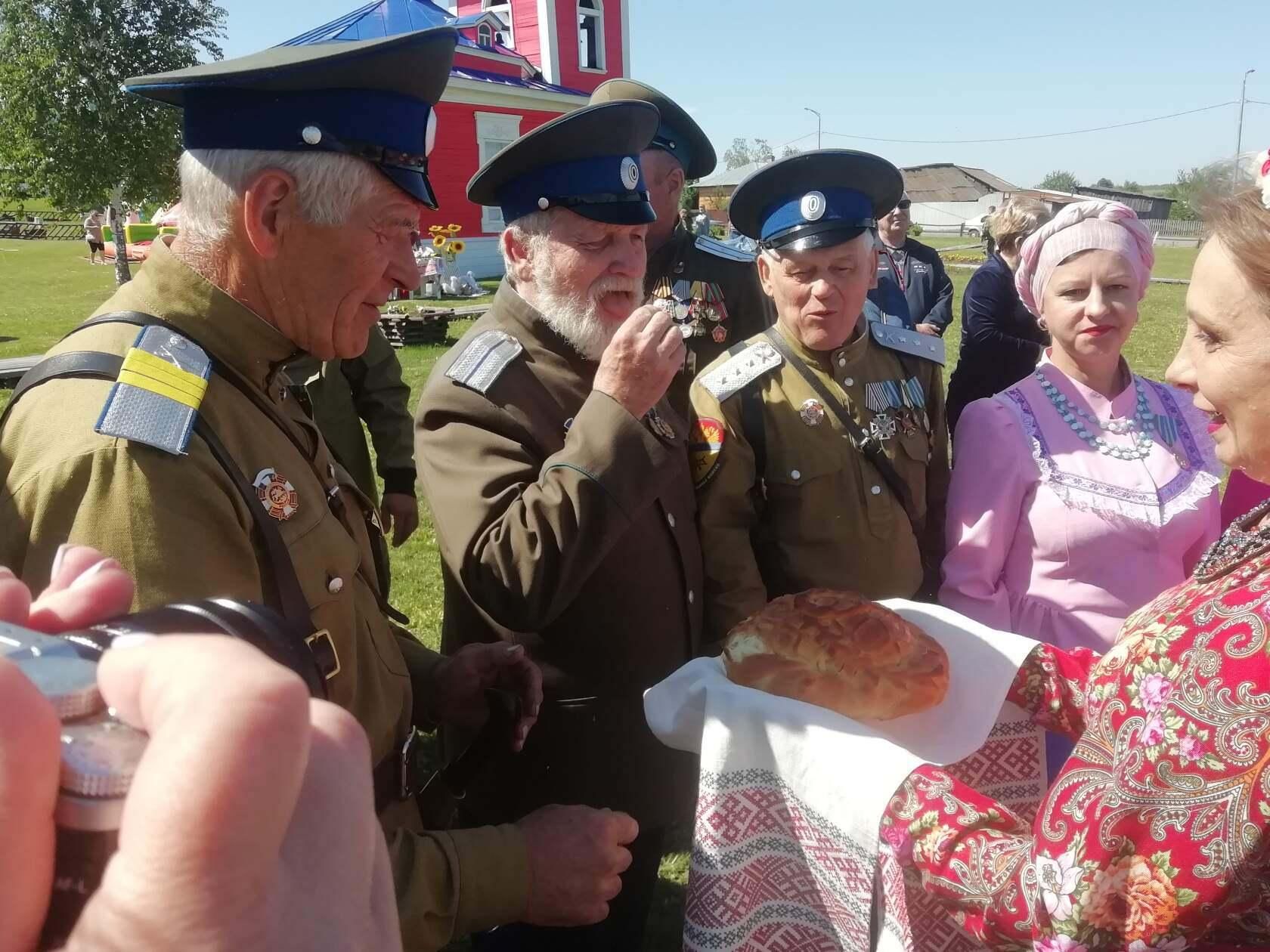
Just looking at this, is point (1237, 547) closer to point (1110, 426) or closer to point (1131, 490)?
point (1131, 490)

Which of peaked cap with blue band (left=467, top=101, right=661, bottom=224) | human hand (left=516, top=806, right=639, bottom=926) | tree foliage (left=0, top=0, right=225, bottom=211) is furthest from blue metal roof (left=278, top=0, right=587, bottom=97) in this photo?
tree foliage (left=0, top=0, right=225, bottom=211)

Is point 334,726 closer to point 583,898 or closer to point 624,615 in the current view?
point 583,898

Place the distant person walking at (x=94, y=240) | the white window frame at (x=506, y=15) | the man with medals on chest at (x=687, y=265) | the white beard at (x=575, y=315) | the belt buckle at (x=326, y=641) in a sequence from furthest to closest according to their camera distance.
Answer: the distant person walking at (x=94, y=240)
the white window frame at (x=506, y=15)
the man with medals on chest at (x=687, y=265)
the white beard at (x=575, y=315)
the belt buckle at (x=326, y=641)

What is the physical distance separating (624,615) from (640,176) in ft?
3.81

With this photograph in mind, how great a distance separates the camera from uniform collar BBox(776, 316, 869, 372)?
9.08 ft

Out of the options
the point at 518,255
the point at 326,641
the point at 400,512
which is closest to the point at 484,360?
the point at 518,255

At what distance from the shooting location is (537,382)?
7.07 ft

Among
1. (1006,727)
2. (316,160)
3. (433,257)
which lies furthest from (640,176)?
(433,257)

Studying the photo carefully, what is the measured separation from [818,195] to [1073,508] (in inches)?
46.9

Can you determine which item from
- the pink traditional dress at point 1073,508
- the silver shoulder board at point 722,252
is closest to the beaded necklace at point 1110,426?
the pink traditional dress at point 1073,508

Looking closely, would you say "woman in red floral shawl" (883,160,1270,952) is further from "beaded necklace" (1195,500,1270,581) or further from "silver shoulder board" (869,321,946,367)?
"silver shoulder board" (869,321,946,367)

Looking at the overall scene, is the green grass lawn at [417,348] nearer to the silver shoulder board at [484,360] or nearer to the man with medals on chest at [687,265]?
the silver shoulder board at [484,360]

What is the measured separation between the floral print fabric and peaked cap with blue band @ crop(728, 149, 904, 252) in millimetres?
1689

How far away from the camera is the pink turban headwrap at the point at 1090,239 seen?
2639 mm
